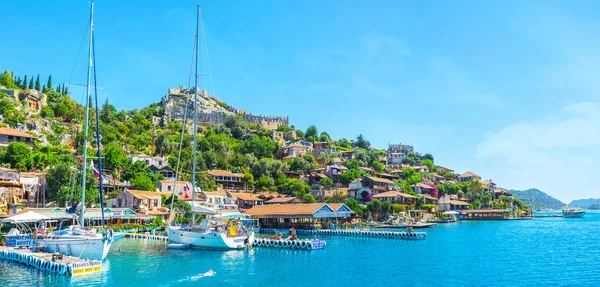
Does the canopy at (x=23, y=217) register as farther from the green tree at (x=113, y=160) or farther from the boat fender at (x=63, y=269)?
the green tree at (x=113, y=160)

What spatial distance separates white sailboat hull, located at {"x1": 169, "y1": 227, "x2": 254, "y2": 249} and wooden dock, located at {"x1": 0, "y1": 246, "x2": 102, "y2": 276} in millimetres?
12508

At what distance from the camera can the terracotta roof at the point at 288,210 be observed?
62250 millimetres

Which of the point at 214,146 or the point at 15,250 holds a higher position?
the point at 214,146

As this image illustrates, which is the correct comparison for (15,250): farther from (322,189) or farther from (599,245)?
(322,189)

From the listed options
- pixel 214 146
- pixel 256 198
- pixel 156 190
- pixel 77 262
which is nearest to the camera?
pixel 77 262

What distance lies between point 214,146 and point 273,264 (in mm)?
82080

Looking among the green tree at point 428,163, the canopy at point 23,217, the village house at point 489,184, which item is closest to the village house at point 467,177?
the village house at point 489,184

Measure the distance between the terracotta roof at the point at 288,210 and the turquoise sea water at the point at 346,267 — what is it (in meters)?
13.1

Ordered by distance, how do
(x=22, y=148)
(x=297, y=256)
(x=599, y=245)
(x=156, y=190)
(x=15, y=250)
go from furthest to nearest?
(x=156, y=190), (x=22, y=148), (x=599, y=245), (x=297, y=256), (x=15, y=250)

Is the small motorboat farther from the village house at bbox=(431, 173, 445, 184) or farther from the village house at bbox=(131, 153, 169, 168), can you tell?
the village house at bbox=(431, 173, 445, 184)

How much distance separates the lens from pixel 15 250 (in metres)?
34.7

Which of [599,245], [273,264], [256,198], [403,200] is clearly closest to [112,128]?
[256,198]

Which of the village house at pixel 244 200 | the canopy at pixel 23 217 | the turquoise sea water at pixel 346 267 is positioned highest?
the village house at pixel 244 200

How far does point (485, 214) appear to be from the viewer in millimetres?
112000
